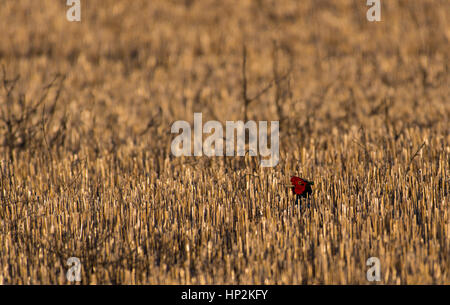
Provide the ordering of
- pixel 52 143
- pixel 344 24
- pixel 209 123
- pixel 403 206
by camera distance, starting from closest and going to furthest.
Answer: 1. pixel 403 206
2. pixel 52 143
3. pixel 209 123
4. pixel 344 24

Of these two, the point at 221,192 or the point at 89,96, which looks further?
the point at 89,96

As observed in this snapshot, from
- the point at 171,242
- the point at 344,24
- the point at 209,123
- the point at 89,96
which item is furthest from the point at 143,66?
the point at 171,242

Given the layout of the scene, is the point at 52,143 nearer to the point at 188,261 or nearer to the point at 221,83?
the point at 221,83

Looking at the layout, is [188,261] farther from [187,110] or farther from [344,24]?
[344,24]

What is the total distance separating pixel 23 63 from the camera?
37.3 feet

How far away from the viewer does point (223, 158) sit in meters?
7.16

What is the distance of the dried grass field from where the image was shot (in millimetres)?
4770

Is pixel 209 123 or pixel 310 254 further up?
pixel 209 123

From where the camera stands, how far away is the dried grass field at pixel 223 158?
4770mm

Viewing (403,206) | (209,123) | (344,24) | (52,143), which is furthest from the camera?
(344,24)

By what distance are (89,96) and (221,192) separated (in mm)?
4978

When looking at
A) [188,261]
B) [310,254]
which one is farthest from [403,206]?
[188,261]

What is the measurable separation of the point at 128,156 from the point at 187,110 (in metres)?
2.18

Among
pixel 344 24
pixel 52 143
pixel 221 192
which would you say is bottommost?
pixel 221 192
